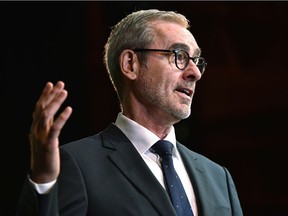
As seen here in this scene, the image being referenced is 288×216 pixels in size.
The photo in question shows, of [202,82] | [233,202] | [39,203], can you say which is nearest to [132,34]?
[233,202]

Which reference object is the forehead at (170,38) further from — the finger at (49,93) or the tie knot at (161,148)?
the finger at (49,93)

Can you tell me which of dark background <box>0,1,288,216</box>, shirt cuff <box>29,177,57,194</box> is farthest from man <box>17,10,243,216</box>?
dark background <box>0,1,288,216</box>

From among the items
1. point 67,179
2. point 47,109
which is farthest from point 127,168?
point 47,109

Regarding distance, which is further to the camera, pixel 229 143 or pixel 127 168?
pixel 229 143

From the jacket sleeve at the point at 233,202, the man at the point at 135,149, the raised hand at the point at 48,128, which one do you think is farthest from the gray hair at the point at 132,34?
the raised hand at the point at 48,128

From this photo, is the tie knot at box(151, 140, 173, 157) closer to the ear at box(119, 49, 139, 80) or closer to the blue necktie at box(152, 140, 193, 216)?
the blue necktie at box(152, 140, 193, 216)

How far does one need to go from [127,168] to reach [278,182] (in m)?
1.90

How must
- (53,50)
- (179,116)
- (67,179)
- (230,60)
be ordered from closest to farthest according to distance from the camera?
(67,179) < (179,116) < (53,50) < (230,60)

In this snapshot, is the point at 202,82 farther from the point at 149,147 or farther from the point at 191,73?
the point at 149,147

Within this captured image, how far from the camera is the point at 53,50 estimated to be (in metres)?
3.04

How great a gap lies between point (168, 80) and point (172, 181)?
1.08 ft

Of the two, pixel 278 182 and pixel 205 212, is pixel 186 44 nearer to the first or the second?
pixel 205 212

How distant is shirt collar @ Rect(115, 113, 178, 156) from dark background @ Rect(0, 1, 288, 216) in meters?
1.29

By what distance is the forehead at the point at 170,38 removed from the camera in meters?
1.80
